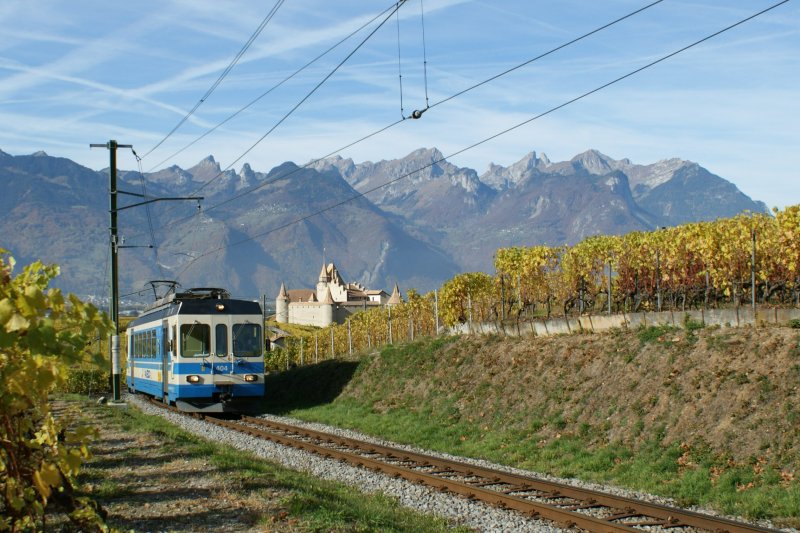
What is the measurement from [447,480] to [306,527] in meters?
4.17

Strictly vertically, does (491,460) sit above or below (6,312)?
below

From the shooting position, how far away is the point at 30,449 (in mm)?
4582

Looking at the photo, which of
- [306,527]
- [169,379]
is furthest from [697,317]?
[169,379]

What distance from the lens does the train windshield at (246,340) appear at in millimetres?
26875

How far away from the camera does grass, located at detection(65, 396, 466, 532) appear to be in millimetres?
10164

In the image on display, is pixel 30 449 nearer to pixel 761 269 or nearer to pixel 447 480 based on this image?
pixel 447 480

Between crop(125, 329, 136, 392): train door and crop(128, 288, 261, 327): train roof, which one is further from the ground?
crop(128, 288, 261, 327): train roof

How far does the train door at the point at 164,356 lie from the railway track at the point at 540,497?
34.3ft

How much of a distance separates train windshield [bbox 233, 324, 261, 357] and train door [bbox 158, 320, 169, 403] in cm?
244

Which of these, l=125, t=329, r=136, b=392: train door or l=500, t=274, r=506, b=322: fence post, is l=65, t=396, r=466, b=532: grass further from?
l=125, t=329, r=136, b=392: train door

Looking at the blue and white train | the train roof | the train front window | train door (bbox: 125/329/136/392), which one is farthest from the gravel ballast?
train door (bbox: 125/329/136/392)

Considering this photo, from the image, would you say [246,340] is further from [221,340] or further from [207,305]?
[207,305]

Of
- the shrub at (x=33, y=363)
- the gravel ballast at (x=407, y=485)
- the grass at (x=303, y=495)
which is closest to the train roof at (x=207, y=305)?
the gravel ballast at (x=407, y=485)

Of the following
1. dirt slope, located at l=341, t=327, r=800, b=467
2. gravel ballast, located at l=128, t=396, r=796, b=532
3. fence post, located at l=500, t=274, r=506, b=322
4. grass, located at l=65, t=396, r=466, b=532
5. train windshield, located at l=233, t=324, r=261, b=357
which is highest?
fence post, located at l=500, t=274, r=506, b=322
